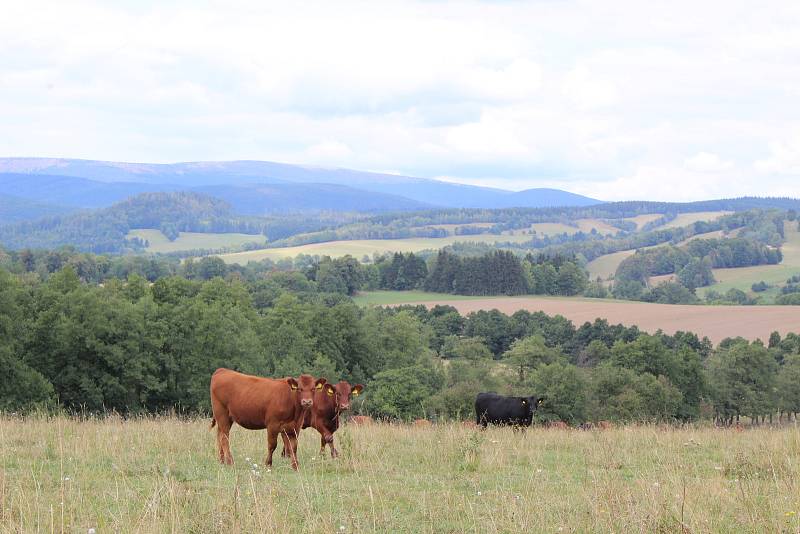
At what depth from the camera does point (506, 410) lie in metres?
22.5

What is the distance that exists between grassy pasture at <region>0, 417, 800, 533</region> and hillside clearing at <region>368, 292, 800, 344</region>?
91.6 m

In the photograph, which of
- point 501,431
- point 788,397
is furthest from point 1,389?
point 788,397

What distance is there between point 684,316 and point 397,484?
11045cm

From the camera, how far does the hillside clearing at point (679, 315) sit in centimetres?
10094

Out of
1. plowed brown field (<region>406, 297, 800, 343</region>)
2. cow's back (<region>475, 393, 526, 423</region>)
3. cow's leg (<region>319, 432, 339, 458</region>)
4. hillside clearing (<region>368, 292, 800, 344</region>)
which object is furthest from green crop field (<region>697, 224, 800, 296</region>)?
cow's leg (<region>319, 432, 339, 458</region>)

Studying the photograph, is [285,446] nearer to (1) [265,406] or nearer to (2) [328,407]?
(1) [265,406]

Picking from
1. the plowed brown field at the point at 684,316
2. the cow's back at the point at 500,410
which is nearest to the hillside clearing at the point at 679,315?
the plowed brown field at the point at 684,316

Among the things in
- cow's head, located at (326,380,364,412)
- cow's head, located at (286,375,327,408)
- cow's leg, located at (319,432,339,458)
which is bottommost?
cow's leg, located at (319,432,339,458)

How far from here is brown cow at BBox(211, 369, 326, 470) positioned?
1221 centimetres

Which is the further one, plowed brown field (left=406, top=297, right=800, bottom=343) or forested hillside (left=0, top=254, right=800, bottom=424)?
plowed brown field (left=406, top=297, right=800, bottom=343)

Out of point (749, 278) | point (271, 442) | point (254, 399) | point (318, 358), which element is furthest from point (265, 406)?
point (749, 278)

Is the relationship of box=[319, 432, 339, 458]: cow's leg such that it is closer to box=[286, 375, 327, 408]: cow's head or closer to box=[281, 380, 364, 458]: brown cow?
A: box=[281, 380, 364, 458]: brown cow

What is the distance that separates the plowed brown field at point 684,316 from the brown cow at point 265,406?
9421 cm

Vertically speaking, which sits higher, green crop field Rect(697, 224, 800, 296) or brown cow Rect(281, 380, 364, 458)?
brown cow Rect(281, 380, 364, 458)
